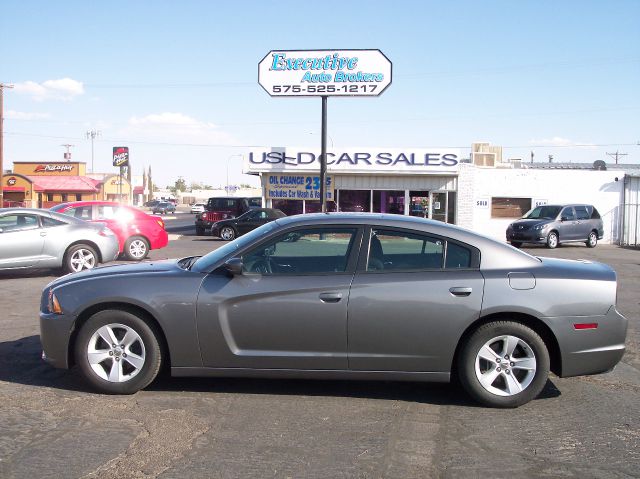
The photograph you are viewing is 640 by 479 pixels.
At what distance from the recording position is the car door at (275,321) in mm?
5082

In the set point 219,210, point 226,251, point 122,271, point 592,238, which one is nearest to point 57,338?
point 122,271

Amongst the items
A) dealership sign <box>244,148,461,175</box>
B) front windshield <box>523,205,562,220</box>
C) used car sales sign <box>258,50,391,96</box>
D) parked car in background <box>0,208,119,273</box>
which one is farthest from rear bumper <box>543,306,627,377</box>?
dealership sign <box>244,148,461,175</box>

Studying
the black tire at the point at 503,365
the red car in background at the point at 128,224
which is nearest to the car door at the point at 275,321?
the black tire at the point at 503,365

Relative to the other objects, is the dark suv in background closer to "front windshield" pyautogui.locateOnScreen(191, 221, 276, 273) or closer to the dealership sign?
the dealership sign

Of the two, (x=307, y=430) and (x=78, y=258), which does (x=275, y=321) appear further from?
(x=78, y=258)

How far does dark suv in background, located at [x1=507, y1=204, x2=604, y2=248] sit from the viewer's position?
2417 cm

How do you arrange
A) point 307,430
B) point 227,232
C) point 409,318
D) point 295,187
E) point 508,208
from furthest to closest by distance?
1. point 295,187
2. point 508,208
3. point 227,232
4. point 409,318
5. point 307,430

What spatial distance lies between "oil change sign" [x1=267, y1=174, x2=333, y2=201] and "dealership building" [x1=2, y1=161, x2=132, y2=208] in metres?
19.9

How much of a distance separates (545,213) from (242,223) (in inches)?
467

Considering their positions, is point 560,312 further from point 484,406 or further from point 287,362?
point 287,362

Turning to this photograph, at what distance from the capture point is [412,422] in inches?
188

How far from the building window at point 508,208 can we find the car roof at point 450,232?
85.2 ft

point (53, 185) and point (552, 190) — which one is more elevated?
point (53, 185)

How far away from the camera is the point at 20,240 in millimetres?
12039
